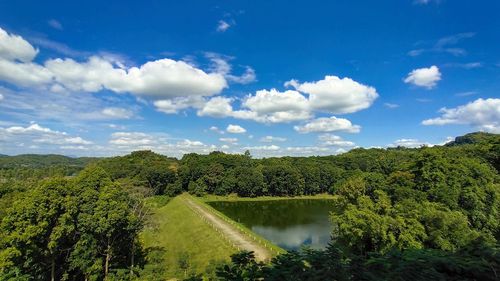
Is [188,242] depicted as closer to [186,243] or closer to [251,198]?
[186,243]

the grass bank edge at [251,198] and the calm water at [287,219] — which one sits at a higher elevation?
the grass bank edge at [251,198]

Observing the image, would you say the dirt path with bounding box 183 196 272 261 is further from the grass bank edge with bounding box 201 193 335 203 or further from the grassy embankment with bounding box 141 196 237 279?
the grass bank edge with bounding box 201 193 335 203

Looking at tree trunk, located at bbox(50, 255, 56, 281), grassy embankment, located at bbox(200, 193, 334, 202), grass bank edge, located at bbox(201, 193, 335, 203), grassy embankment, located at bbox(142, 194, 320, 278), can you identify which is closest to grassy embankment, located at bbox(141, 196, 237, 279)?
grassy embankment, located at bbox(142, 194, 320, 278)

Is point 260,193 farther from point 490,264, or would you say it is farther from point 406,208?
point 490,264

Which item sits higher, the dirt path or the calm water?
the dirt path

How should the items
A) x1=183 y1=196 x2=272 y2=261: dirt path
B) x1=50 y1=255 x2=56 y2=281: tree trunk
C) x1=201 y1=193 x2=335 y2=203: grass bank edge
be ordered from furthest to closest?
x1=201 y1=193 x2=335 y2=203: grass bank edge
x1=183 y1=196 x2=272 y2=261: dirt path
x1=50 y1=255 x2=56 y2=281: tree trunk

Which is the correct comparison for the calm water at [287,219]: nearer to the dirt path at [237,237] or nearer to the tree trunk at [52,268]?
the dirt path at [237,237]

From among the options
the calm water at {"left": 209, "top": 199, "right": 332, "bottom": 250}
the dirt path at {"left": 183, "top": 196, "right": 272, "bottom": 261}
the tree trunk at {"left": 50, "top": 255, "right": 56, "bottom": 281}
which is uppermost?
the tree trunk at {"left": 50, "top": 255, "right": 56, "bottom": 281}

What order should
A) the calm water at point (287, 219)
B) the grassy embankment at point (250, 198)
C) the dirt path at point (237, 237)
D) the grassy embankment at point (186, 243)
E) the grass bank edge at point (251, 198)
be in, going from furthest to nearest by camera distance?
1. the grassy embankment at point (250, 198)
2. the grass bank edge at point (251, 198)
3. the calm water at point (287, 219)
4. the grassy embankment at point (186, 243)
5. the dirt path at point (237, 237)

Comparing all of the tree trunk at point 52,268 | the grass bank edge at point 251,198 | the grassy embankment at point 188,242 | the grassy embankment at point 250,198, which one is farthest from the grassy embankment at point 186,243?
the grassy embankment at point 250,198

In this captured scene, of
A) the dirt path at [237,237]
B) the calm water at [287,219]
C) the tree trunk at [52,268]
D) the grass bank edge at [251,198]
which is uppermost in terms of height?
the tree trunk at [52,268]
